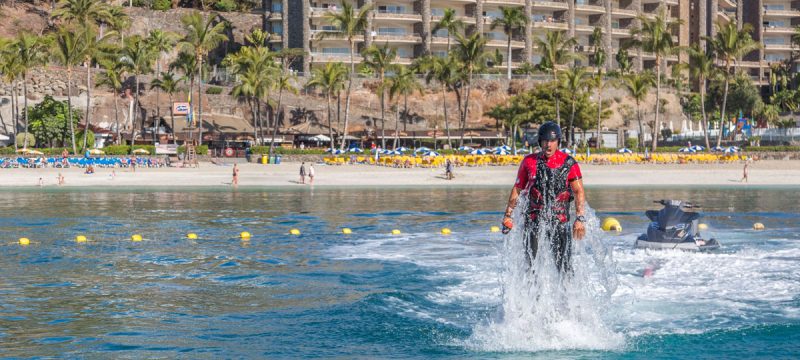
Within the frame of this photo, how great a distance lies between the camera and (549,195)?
11.8 metres

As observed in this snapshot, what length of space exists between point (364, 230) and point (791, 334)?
55.6 feet

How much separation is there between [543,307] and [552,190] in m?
1.81

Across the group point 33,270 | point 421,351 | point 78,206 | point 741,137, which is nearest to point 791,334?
point 421,351

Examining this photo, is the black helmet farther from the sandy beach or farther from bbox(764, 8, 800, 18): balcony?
bbox(764, 8, 800, 18): balcony

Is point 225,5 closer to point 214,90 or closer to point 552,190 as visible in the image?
point 214,90

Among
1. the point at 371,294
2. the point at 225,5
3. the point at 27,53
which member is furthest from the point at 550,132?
the point at 225,5

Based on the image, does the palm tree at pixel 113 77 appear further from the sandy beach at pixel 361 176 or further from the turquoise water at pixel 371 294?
the turquoise water at pixel 371 294

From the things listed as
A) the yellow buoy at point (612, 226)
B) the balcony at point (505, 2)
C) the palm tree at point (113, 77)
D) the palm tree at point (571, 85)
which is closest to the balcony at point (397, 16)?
the balcony at point (505, 2)

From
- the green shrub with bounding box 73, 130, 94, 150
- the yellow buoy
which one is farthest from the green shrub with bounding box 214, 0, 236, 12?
the yellow buoy

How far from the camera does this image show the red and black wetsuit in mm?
11812

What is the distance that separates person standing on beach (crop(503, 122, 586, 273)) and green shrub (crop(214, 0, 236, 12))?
343 feet

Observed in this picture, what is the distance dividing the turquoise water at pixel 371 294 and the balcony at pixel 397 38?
71576 mm

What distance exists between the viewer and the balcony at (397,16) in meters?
101

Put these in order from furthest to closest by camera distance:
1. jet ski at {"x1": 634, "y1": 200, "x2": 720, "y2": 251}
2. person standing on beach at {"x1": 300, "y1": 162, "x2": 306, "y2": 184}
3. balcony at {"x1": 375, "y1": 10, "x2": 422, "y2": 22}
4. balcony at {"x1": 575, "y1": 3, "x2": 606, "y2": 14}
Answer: balcony at {"x1": 575, "y1": 3, "x2": 606, "y2": 14}, balcony at {"x1": 375, "y1": 10, "x2": 422, "y2": 22}, person standing on beach at {"x1": 300, "y1": 162, "x2": 306, "y2": 184}, jet ski at {"x1": 634, "y1": 200, "x2": 720, "y2": 251}
